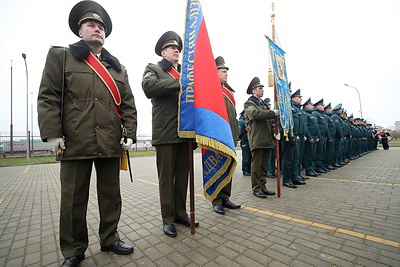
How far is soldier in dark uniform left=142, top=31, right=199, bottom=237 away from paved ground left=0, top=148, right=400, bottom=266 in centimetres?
31

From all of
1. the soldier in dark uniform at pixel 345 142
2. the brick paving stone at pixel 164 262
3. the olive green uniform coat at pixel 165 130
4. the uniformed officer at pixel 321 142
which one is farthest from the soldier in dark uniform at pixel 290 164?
the soldier in dark uniform at pixel 345 142

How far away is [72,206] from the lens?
1.98 metres

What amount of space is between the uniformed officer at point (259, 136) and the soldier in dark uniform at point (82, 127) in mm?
2720

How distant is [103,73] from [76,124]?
0.59 meters

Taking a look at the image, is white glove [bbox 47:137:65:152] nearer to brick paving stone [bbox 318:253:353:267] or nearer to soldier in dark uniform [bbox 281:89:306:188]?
brick paving stone [bbox 318:253:353:267]

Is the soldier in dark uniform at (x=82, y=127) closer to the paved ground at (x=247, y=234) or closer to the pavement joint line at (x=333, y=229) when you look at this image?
the paved ground at (x=247, y=234)

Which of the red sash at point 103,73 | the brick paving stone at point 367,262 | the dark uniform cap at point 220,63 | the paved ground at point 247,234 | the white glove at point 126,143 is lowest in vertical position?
the paved ground at point 247,234

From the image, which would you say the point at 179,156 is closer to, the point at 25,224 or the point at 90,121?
the point at 90,121

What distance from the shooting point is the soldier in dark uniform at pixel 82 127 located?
194 cm

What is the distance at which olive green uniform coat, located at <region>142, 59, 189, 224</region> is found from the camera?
2598 mm

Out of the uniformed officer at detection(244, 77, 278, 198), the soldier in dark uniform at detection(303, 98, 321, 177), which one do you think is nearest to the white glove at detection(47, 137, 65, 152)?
the uniformed officer at detection(244, 77, 278, 198)

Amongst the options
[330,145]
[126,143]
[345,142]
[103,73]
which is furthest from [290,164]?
[345,142]

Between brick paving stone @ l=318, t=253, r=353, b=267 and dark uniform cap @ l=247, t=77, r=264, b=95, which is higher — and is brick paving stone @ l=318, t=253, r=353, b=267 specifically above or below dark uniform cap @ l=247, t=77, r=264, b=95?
below

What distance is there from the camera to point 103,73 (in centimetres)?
219
